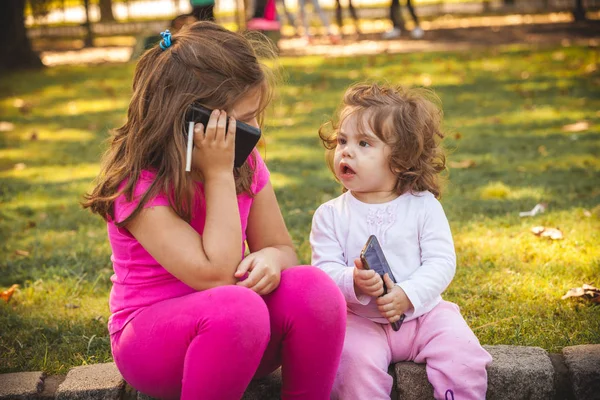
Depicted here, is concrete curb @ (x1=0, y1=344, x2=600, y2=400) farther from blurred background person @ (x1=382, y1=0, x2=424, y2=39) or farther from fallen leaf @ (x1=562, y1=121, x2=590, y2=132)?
blurred background person @ (x1=382, y1=0, x2=424, y2=39)

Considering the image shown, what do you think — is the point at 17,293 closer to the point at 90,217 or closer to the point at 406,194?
the point at 90,217

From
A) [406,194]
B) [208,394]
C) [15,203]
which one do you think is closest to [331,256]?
[406,194]

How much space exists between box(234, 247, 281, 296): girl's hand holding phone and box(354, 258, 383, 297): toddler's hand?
235 millimetres

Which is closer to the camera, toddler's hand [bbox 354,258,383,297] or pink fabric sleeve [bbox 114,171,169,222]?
pink fabric sleeve [bbox 114,171,169,222]

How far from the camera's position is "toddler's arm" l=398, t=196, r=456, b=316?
2.35 meters

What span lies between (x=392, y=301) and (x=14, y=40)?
10.5 m

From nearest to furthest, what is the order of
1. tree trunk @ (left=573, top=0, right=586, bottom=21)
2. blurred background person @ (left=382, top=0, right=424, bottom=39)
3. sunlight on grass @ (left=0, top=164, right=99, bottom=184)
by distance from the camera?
sunlight on grass @ (left=0, top=164, right=99, bottom=184) < blurred background person @ (left=382, top=0, right=424, bottom=39) < tree trunk @ (left=573, top=0, right=586, bottom=21)

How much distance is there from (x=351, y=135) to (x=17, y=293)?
168 cm

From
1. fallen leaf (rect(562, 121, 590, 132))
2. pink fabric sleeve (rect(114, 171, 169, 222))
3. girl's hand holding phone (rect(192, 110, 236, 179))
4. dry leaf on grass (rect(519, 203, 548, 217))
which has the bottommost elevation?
fallen leaf (rect(562, 121, 590, 132))

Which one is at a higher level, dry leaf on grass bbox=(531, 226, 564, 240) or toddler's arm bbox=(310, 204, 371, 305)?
toddler's arm bbox=(310, 204, 371, 305)

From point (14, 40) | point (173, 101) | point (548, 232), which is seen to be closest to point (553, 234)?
point (548, 232)

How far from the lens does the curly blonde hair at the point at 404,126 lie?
2.48 meters

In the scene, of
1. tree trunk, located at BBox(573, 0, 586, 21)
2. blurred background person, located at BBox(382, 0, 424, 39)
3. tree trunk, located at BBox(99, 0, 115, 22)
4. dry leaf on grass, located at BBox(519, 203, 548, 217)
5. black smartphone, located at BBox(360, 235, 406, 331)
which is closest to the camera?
black smartphone, located at BBox(360, 235, 406, 331)

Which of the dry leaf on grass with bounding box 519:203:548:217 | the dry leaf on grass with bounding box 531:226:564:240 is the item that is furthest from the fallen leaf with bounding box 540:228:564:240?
the dry leaf on grass with bounding box 519:203:548:217
